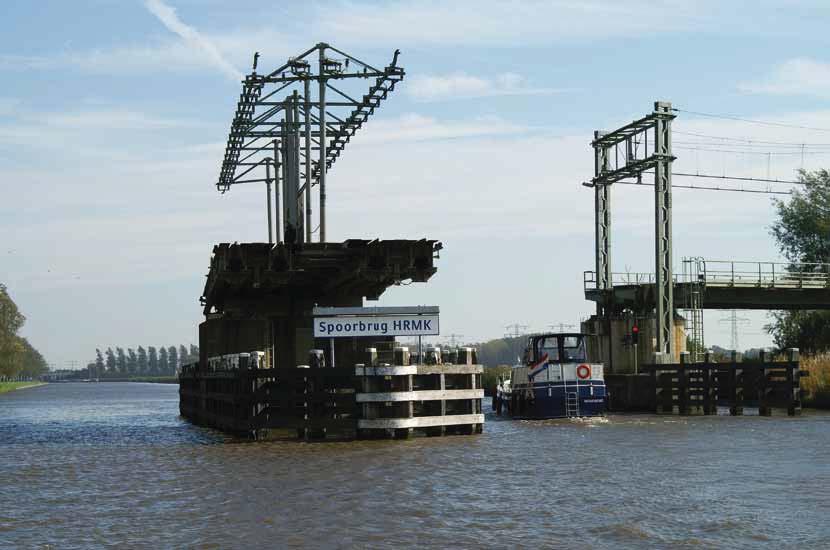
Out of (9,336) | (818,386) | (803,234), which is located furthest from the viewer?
(9,336)

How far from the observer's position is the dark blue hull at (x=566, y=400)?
3881 centimetres

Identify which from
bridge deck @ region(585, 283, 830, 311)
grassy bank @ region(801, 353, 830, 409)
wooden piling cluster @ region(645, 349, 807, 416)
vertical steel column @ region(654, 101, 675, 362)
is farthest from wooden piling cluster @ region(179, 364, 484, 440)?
bridge deck @ region(585, 283, 830, 311)

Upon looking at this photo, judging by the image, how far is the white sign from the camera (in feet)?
98.7

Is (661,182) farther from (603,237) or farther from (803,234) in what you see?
(803,234)

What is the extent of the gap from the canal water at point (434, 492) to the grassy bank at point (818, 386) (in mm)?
14297

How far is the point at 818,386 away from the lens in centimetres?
4622

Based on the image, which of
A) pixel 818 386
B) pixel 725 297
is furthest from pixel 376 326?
pixel 725 297

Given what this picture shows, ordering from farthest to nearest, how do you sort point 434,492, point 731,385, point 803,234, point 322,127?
point 803,234, point 731,385, point 322,127, point 434,492

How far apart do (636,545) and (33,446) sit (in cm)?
2264

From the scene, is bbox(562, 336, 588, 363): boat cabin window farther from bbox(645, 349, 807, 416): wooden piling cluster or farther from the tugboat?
bbox(645, 349, 807, 416): wooden piling cluster

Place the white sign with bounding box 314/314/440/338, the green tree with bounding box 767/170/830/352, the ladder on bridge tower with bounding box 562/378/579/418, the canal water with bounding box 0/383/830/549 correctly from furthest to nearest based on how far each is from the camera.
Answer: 1. the green tree with bounding box 767/170/830/352
2. the ladder on bridge tower with bounding box 562/378/579/418
3. the white sign with bounding box 314/314/440/338
4. the canal water with bounding box 0/383/830/549

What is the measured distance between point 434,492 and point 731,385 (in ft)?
82.0

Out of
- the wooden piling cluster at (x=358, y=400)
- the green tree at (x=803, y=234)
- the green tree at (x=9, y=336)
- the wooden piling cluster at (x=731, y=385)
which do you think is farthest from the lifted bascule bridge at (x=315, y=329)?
the green tree at (x=9, y=336)

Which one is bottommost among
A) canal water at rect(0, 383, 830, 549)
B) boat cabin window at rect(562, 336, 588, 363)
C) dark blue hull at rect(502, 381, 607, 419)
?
canal water at rect(0, 383, 830, 549)
